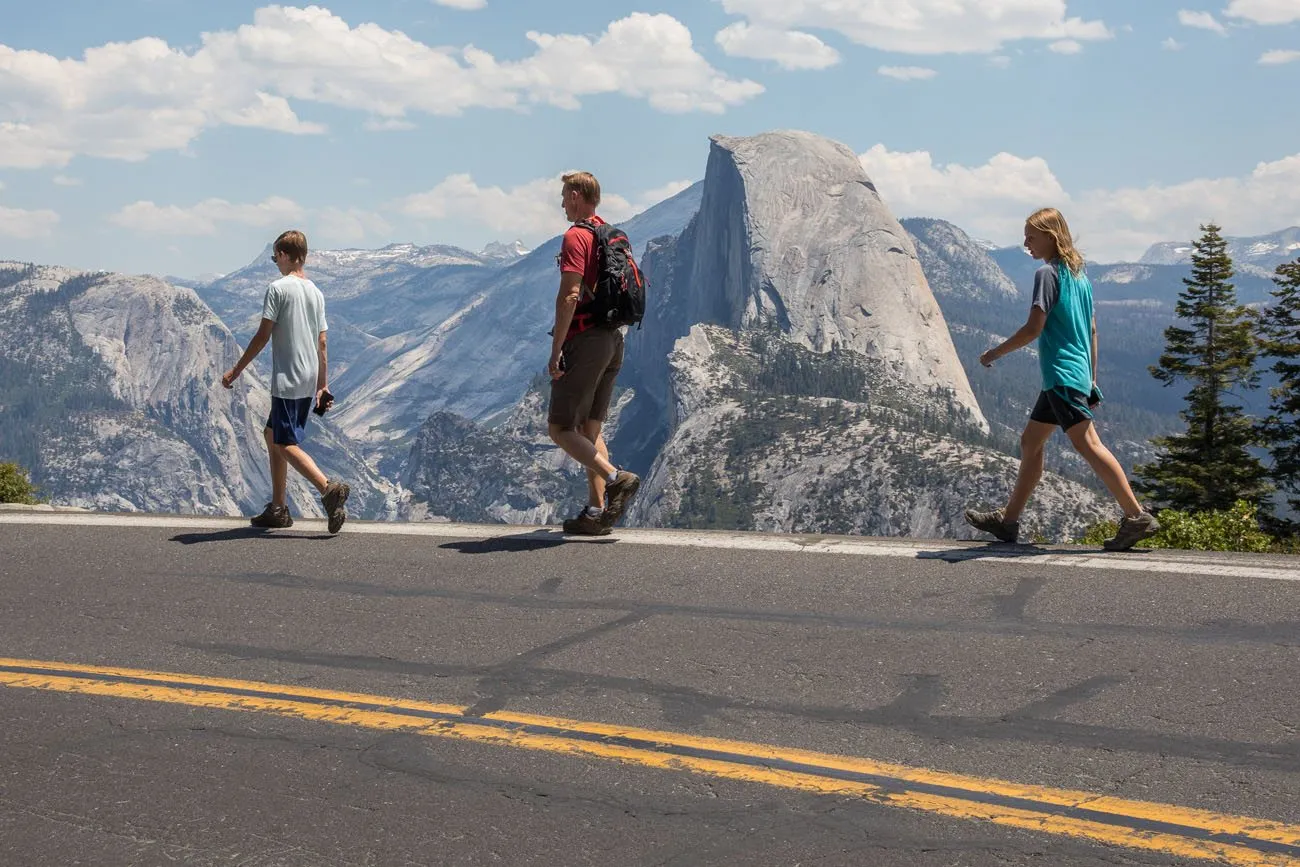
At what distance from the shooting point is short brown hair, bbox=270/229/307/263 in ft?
30.3

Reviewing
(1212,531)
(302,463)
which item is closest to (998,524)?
(302,463)

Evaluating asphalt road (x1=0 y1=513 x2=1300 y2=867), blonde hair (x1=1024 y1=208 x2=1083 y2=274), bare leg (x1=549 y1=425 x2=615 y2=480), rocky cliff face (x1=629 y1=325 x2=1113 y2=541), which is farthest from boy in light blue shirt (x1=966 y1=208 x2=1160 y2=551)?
rocky cliff face (x1=629 y1=325 x2=1113 y2=541)

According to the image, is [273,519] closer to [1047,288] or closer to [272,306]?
[272,306]

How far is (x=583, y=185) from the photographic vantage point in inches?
323

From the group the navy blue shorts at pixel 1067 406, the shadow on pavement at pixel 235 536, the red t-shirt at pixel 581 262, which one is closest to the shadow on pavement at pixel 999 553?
Result: the navy blue shorts at pixel 1067 406

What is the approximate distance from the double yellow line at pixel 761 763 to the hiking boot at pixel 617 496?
323 centimetres

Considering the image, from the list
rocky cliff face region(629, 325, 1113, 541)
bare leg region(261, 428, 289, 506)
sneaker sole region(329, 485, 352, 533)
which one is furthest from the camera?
rocky cliff face region(629, 325, 1113, 541)

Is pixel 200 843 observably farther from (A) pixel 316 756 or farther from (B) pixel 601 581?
(B) pixel 601 581

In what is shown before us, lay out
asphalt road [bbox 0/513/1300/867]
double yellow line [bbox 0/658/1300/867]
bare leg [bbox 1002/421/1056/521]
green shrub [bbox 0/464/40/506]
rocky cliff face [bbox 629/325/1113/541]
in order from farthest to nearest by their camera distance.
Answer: rocky cliff face [bbox 629/325/1113/541], green shrub [bbox 0/464/40/506], bare leg [bbox 1002/421/1056/521], asphalt road [bbox 0/513/1300/867], double yellow line [bbox 0/658/1300/867]

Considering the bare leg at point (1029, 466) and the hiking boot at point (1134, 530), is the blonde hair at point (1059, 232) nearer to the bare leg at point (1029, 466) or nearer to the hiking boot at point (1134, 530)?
the bare leg at point (1029, 466)

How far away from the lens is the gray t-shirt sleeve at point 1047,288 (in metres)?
7.56

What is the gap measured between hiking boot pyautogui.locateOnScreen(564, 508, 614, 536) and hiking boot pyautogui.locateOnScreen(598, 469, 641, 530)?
36 millimetres

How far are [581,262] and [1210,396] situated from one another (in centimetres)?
4309

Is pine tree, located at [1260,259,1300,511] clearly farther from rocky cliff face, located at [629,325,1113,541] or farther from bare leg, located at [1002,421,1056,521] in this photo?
rocky cliff face, located at [629,325,1113,541]
